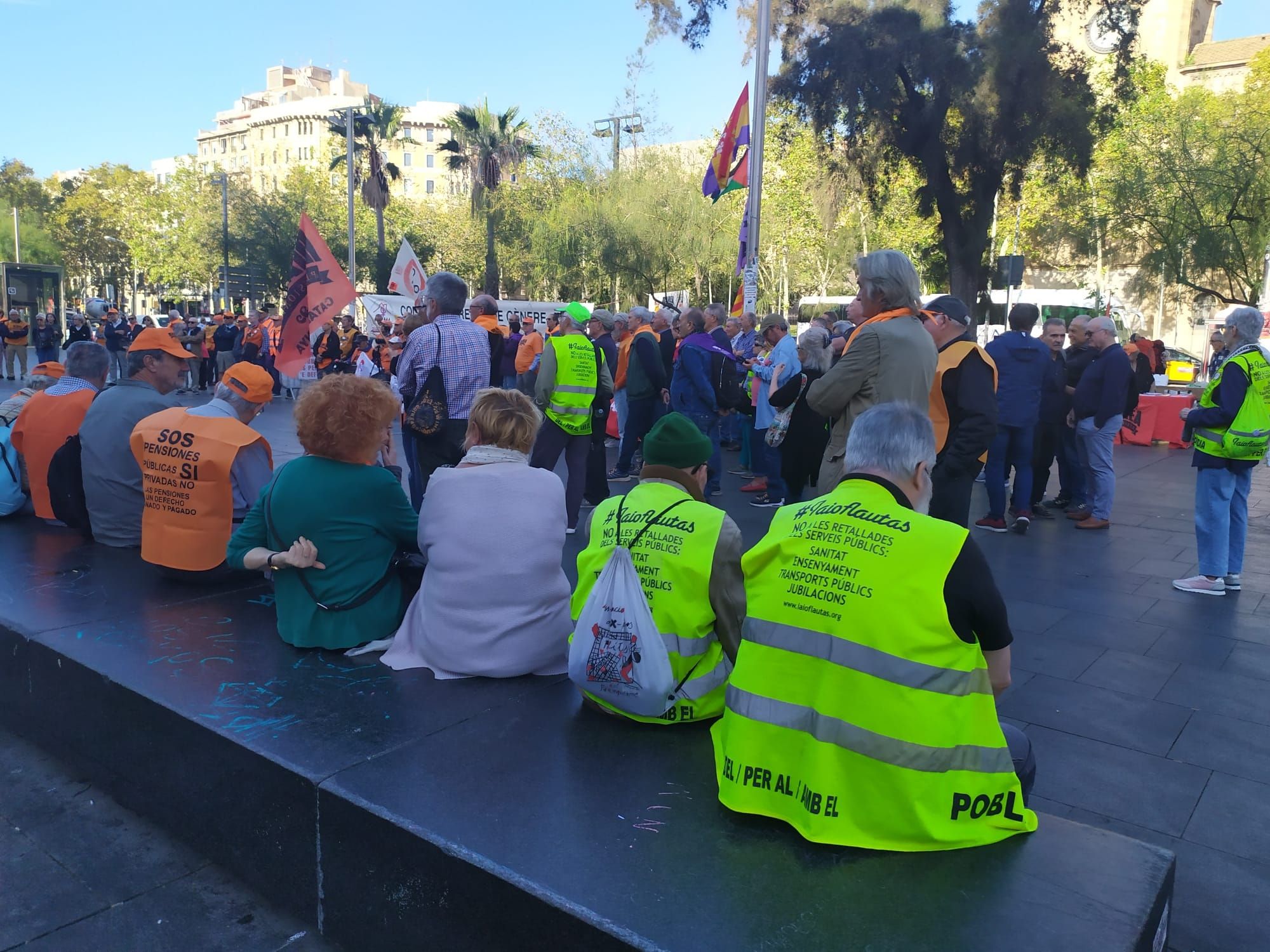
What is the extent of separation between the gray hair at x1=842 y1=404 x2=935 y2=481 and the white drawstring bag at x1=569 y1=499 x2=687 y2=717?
76 cm

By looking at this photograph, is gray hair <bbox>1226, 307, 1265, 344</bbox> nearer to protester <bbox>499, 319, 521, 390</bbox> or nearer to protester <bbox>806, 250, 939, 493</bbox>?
protester <bbox>806, 250, 939, 493</bbox>

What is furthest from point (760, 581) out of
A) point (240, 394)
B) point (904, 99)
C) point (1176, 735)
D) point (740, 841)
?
point (904, 99)

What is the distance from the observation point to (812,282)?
164 ft

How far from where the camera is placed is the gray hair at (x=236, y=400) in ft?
15.2

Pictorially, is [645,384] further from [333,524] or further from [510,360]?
[510,360]

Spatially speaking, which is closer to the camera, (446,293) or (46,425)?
(46,425)

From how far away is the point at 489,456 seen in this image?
3701mm

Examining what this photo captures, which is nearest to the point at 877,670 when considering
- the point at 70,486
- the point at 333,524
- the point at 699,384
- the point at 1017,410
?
the point at 333,524

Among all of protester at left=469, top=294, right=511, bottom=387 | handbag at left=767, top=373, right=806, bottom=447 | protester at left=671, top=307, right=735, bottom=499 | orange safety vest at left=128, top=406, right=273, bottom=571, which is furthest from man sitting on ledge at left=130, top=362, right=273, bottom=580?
protester at left=671, top=307, right=735, bottom=499

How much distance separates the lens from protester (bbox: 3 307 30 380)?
73.5ft

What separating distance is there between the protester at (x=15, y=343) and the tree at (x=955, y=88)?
18.5 m

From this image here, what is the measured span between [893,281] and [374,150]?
47131 millimetres

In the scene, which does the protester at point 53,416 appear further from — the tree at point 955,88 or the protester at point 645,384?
the tree at point 955,88

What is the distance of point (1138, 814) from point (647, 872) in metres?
2.07
